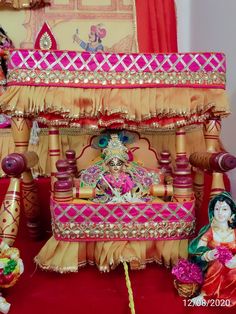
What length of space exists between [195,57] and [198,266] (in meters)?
0.58

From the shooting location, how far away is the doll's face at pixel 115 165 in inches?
45.4

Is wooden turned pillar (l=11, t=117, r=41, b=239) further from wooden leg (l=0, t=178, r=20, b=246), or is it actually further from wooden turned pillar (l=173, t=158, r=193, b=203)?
wooden turned pillar (l=173, t=158, r=193, b=203)

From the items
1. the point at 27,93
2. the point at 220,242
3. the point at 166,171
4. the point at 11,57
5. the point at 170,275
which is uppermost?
the point at 11,57

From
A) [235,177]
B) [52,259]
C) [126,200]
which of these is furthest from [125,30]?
[52,259]

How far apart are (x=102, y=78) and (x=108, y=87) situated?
0.03m

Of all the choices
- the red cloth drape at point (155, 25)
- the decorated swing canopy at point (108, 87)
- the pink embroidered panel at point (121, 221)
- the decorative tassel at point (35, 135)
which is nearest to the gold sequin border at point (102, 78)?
the decorated swing canopy at point (108, 87)

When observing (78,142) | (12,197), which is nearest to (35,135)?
(78,142)

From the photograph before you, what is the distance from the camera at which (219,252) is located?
0.92 metres

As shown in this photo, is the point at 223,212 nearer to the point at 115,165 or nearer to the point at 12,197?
the point at 115,165

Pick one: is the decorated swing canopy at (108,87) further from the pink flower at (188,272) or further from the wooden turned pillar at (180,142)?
the pink flower at (188,272)

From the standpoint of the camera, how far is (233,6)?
5.59 feet

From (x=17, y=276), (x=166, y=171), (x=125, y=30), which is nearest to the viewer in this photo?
(x=17, y=276)

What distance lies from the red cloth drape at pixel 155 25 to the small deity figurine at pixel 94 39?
0.20m

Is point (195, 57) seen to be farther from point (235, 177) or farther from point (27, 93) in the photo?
point (235, 177)
